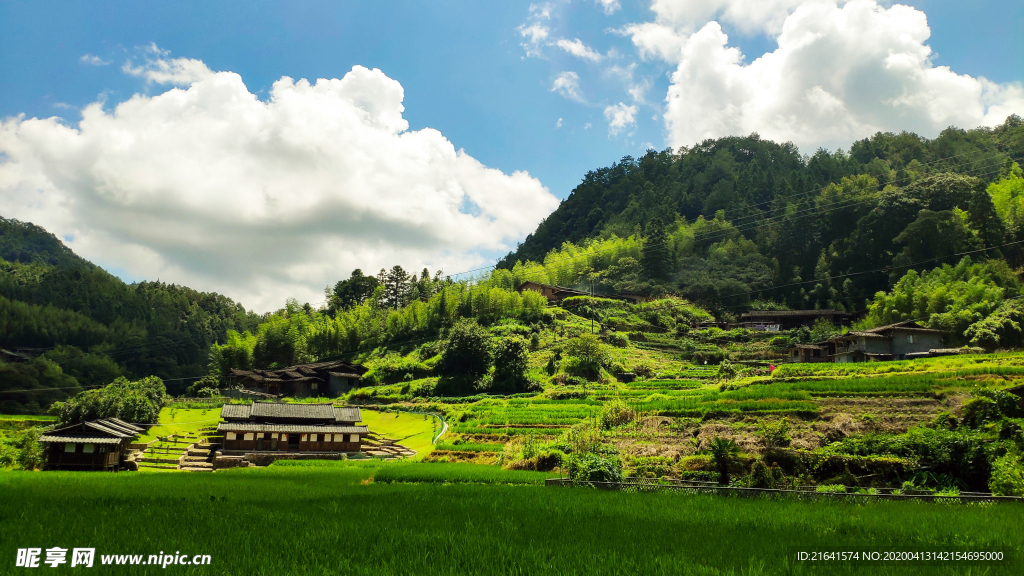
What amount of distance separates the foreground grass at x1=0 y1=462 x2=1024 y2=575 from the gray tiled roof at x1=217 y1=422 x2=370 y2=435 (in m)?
24.4

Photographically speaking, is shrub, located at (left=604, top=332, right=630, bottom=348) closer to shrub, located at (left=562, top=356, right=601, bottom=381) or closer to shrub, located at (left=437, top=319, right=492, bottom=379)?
shrub, located at (left=562, top=356, right=601, bottom=381)

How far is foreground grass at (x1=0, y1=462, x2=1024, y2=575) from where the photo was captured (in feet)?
20.3

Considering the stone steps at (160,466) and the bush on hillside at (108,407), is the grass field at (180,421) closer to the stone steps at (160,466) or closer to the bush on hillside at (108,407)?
the bush on hillside at (108,407)

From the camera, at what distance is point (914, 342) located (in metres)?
43.3

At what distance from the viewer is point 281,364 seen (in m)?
75.7

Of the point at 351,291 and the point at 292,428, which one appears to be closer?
the point at 292,428

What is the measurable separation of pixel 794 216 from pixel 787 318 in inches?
1196

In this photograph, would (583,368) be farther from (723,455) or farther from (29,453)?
(29,453)

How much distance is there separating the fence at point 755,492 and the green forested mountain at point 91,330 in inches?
2811

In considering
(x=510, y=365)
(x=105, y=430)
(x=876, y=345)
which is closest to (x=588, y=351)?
(x=510, y=365)

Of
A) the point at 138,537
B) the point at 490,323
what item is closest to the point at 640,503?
the point at 138,537

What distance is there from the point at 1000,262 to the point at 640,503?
63248mm

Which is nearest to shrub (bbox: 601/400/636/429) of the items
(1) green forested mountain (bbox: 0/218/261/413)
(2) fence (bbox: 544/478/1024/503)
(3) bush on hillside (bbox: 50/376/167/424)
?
(2) fence (bbox: 544/478/1024/503)

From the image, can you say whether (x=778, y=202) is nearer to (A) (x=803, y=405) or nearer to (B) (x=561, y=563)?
(A) (x=803, y=405)
